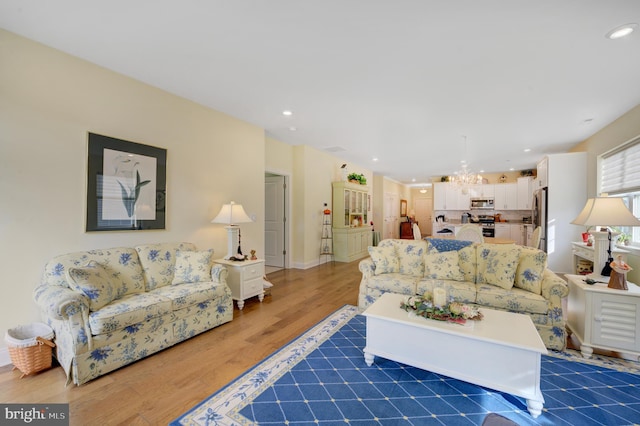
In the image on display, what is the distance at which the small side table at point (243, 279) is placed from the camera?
3.60m

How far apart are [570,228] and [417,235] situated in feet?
8.91

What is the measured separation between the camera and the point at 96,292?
2.21 meters

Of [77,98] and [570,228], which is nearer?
[77,98]

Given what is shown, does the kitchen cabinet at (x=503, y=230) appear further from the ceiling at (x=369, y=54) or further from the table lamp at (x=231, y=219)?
the table lamp at (x=231, y=219)

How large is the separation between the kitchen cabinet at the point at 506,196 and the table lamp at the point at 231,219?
8347 mm

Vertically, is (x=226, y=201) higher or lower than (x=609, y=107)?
lower

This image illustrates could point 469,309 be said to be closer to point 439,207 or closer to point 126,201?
point 126,201

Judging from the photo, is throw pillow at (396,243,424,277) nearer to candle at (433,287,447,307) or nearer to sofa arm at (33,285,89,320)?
candle at (433,287,447,307)

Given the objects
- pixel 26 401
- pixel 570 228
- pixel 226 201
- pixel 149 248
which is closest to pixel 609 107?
pixel 570 228

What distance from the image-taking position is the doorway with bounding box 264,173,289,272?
5973 mm

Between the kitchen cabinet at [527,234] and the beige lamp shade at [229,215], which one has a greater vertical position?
the beige lamp shade at [229,215]

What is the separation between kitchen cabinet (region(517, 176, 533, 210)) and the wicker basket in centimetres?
1048

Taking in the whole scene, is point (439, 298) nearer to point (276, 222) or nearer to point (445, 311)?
point (445, 311)

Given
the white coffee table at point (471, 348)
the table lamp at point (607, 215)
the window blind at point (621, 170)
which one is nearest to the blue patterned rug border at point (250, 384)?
the white coffee table at point (471, 348)
